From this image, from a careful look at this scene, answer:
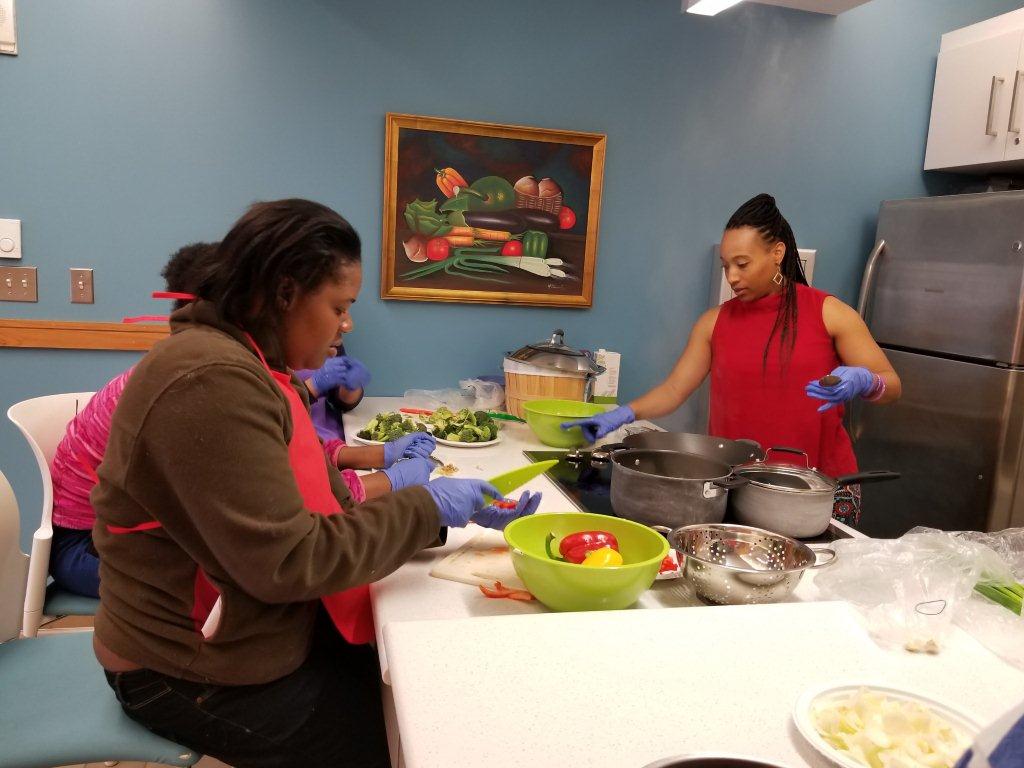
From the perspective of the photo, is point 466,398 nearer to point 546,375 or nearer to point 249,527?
point 546,375

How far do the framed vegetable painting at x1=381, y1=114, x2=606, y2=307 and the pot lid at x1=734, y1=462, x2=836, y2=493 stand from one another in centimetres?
146

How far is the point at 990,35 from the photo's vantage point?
2740 mm

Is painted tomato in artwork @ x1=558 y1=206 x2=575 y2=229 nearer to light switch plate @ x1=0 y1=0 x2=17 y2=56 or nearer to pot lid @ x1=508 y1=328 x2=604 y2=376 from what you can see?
pot lid @ x1=508 y1=328 x2=604 y2=376

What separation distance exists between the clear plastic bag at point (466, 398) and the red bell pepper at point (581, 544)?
1.37 m

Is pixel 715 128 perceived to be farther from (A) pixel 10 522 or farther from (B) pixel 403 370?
(A) pixel 10 522

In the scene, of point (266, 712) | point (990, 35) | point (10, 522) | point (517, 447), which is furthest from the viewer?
point (990, 35)

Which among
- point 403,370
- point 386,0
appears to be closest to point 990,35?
point 386,0

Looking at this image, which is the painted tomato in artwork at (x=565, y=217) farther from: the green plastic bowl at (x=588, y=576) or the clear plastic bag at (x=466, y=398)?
the green plastic bowl at (x=588, y=576)

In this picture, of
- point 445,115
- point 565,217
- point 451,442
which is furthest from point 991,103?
point 451,442

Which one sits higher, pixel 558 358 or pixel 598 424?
pixel 558 358

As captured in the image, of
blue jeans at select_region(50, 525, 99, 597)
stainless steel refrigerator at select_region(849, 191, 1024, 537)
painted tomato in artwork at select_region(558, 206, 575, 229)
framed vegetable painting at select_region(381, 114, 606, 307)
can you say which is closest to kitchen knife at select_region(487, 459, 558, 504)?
blue jeans at select_region(50, 525, 99, 597)

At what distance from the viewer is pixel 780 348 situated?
2195mm

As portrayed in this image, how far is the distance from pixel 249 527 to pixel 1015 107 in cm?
294

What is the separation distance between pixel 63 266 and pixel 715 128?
2369 mm
